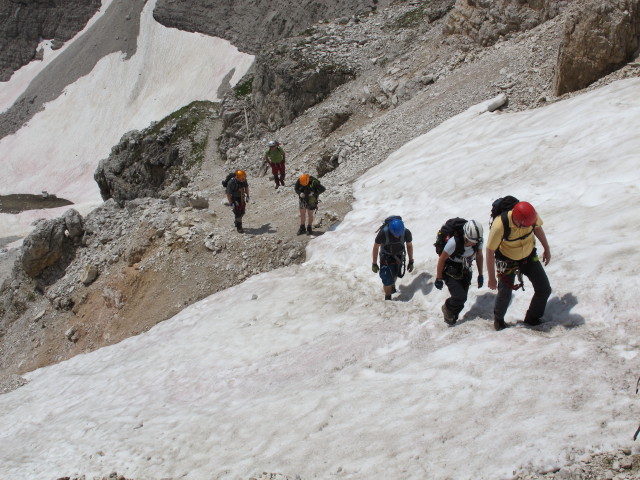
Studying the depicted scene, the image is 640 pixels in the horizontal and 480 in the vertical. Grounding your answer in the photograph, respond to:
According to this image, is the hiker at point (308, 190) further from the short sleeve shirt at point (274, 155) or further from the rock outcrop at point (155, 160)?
the rock outcrop at point (155, 160)

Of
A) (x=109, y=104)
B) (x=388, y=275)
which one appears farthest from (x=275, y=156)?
(x=109, y=104)

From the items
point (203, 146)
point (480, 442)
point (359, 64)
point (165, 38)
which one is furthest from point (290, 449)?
point (165, 38)

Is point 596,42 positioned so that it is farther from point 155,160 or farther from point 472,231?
point 155,160

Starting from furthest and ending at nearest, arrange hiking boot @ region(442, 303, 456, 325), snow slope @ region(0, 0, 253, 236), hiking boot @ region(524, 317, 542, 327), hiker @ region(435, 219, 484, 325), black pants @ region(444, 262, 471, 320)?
snow slope @ region(0, 0, 253, 236), hiking boot @ region(442, 303, 456, 325), black pants @ region(444, 262, 471, 320), hiker @ region(435, 219, 484, 325), hiking boot @ region(524, 317, 542, 327)

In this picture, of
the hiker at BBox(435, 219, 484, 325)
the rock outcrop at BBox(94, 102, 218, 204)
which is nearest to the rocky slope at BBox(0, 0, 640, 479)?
the rock outcrop at BBox(94, 102, 218, 204)

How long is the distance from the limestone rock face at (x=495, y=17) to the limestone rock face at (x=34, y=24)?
76525 millimetres

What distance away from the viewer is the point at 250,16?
2685 inches

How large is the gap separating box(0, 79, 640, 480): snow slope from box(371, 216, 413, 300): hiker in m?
0.57

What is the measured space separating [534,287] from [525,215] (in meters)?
1.32

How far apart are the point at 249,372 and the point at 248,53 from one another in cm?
6154

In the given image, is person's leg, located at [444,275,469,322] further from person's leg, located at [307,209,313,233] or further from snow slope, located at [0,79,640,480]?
person's leg, located at [307,209,313,233]

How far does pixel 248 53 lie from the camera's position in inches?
2579

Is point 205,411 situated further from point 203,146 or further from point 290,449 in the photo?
point 203,146

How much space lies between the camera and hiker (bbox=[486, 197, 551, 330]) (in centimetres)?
731
